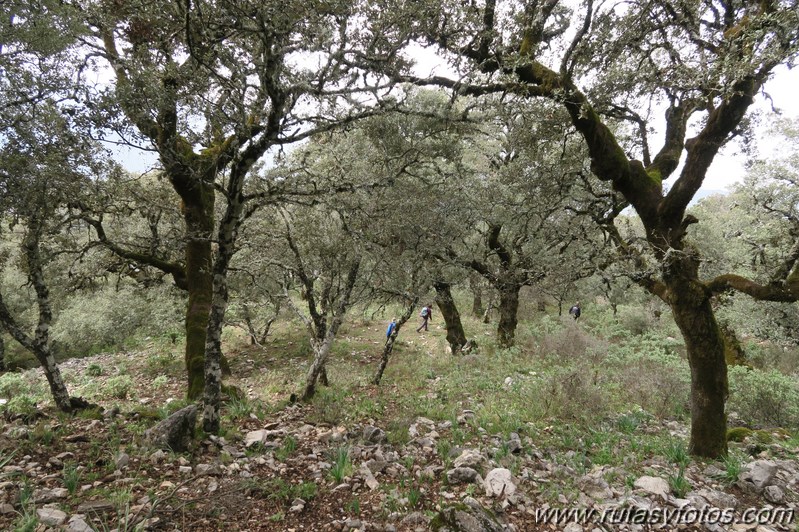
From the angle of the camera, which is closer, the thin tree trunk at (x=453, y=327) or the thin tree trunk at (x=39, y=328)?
the thin tree trunk at (x=39, y=328)

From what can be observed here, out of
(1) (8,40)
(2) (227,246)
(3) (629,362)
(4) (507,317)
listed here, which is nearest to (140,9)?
(1) (8,40)

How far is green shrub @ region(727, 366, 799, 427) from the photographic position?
990 cm

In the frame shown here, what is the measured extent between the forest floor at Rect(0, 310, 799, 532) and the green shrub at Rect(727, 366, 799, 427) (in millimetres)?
1665

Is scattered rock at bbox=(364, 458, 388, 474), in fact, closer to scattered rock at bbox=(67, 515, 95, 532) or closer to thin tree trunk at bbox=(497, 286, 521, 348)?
scattered rock at bbox=(67, 515, 95, 532)

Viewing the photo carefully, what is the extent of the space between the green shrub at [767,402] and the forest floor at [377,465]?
1665 mm

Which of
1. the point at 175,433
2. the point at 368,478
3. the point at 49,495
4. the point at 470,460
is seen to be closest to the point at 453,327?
the point at 470,460

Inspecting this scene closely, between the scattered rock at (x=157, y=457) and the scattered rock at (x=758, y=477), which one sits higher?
the scattered rock at (x=758, y=477)

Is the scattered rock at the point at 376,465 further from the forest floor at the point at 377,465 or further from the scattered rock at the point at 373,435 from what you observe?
the scattered rock at the point at 373,435

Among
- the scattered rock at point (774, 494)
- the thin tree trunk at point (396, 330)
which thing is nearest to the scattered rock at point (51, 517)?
the thin tree trunk at point (396, 330)

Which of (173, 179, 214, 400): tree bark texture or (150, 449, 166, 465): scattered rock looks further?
(173, 179, 214, 400): tree bark texture

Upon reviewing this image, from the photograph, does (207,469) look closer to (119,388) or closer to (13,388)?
(119,388)

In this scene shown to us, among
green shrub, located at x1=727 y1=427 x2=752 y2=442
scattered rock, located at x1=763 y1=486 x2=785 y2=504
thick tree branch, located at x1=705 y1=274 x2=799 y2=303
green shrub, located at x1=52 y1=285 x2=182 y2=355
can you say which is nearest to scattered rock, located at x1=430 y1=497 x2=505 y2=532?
scattered rock, located at x1=763 y1=486 x2=785 y2=504

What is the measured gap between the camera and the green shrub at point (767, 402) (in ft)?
32.5

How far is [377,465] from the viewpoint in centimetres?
594
